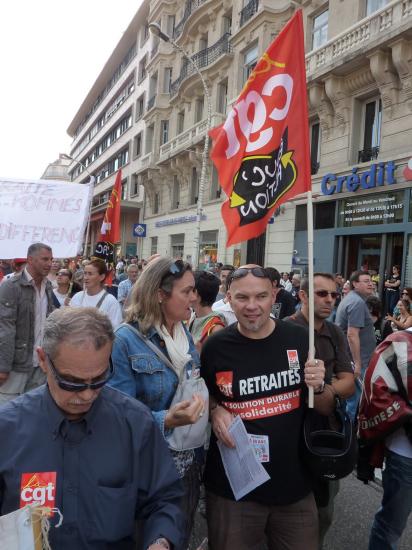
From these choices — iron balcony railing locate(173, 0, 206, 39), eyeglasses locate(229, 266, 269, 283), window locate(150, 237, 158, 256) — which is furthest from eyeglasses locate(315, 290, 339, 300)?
window locate(150, 237, 158, 256)

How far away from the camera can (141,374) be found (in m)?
1.99

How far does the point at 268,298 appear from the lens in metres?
2.26

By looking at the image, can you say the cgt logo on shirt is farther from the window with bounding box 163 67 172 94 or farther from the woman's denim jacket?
the window with bounding box 163 67 172 94

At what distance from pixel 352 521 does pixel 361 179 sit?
10.5m

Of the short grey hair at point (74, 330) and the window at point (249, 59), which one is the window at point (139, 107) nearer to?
the window at point (249, 59)

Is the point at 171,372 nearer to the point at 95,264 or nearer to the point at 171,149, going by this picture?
the point at 95,264

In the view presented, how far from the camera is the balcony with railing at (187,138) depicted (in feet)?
66.8

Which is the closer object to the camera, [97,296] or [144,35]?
[97,296]

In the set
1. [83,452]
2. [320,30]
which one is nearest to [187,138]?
[320,30]

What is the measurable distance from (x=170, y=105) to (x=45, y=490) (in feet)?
90.1

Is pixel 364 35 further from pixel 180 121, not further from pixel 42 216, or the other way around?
pixel 180 121

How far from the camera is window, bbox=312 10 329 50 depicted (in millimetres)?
14305

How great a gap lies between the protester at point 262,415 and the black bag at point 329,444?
6 centimetres

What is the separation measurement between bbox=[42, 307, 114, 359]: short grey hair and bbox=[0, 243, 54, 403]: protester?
229 centimetres
